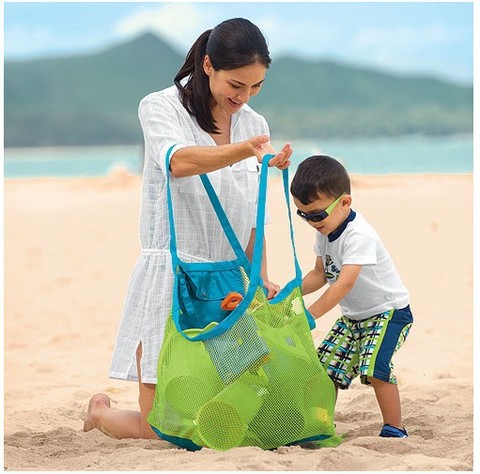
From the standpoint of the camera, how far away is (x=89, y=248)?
10.8 metres

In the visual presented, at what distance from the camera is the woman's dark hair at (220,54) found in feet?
11.9

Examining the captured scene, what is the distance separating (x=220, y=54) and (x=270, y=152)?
1.48 feet

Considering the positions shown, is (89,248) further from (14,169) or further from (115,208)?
(14,169)

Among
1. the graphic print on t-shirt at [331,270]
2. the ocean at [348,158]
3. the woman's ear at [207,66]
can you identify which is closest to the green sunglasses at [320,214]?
the graphic print on t-shirt at [331,270]

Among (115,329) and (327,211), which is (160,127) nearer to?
(327,211)

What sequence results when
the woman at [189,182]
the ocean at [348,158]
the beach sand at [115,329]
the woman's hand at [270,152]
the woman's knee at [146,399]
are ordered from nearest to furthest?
the woman's hand at [270,152]
the beach sand at [115,329]
the woman at [189,182]
the woman's knee at [146,399]
the ocean at [348,158]

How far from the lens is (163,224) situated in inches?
151

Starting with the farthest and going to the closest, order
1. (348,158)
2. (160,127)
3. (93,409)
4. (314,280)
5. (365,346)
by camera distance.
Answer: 1. (348,158)
2. (93,409)
3. (314,280)
4. (365,346)
5. (160,127)

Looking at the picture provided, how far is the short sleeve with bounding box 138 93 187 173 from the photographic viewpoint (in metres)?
3.72

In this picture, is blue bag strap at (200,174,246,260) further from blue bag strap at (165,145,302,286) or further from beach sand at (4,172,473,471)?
beach sand at (4,172,473,471)

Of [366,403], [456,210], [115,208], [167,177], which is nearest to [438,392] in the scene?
[366,403]

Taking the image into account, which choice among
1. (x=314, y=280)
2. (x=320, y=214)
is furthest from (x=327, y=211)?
(x=314, y=280)

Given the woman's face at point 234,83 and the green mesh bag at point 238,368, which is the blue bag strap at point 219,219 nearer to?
the green mesh bag at point 238,368

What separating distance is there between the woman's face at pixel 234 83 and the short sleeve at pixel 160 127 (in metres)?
0.19
